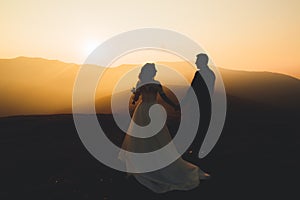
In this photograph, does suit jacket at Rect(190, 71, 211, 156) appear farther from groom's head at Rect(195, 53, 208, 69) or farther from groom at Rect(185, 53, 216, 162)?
groom's head at Rect(195, 53, 208, 69)

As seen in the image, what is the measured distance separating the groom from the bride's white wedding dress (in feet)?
4.27

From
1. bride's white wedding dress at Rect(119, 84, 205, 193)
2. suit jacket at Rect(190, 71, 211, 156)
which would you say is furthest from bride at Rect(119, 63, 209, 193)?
suit jacket at Rect(190, 71, 211, 156)

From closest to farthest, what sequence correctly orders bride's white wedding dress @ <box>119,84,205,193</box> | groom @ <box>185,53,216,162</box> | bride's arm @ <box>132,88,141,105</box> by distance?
→ 1. bride's white wedding dress @ <box>119,84,205,193</box>
2. bride's arm @ <box>132,88,141,105</box>
3. groom @ <box>185,53,216,162</box>

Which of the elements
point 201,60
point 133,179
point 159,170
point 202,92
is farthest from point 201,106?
point 133,179

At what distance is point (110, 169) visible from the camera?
992 cm

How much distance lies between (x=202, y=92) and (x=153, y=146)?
84.0 inches

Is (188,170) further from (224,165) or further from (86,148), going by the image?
(86,148)

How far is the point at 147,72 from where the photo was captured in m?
7.82

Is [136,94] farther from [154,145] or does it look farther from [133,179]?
[133,179]

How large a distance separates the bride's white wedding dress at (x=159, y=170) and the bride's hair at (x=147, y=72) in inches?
7.5

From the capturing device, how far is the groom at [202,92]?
27.8ft

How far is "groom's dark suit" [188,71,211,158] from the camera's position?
28.7 feet

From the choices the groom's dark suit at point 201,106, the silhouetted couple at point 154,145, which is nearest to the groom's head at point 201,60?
the silhouetted couple at point 154,145

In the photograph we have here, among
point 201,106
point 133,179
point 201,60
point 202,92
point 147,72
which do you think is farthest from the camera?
point 201,106
